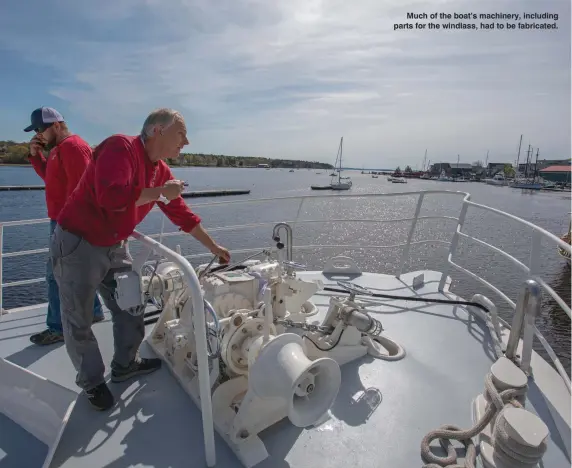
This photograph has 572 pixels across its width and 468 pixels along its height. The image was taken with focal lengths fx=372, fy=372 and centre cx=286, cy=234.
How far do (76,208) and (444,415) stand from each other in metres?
2.21

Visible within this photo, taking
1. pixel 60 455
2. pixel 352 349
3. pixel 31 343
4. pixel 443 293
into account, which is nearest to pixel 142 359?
pixel 60 455

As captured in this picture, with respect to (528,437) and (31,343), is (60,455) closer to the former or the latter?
(31,343)

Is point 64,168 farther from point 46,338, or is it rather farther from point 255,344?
point 255,344

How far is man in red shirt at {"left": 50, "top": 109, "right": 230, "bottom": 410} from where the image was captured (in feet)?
5.45

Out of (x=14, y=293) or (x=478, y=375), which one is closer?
(x=478, y=375)

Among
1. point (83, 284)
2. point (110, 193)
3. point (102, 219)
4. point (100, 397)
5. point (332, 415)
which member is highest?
point (110, 193)

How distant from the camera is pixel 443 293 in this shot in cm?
379

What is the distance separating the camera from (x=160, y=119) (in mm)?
1791

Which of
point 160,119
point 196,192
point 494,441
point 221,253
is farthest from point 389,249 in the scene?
point 196,192

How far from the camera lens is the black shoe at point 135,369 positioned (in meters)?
2.28

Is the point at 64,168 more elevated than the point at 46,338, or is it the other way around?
the point at 64,168

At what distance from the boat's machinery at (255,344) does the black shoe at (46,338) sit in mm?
702

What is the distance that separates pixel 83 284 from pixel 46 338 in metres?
1.25

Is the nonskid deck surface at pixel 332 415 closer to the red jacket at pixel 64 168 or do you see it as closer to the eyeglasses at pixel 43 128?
the red jacket at pixel 64 168
